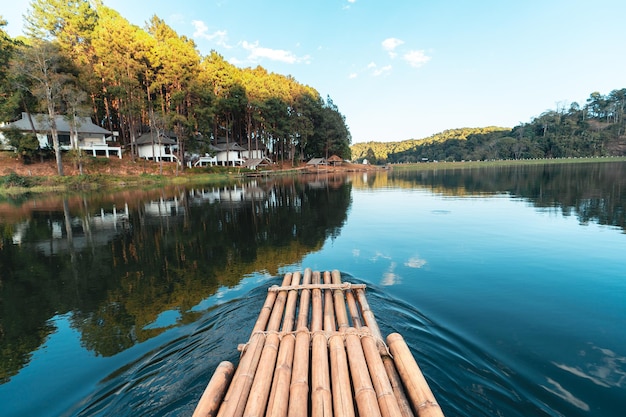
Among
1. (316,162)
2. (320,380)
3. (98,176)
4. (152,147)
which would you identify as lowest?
(320,380)

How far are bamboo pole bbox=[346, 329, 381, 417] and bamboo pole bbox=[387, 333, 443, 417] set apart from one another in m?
0.48

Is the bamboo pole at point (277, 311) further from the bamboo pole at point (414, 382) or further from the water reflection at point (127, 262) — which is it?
the water reflection at point (127, 262)

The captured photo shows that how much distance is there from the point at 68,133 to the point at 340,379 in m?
65.1

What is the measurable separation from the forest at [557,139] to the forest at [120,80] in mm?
87100

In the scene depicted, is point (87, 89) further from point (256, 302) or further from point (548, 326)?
point (548, 326)

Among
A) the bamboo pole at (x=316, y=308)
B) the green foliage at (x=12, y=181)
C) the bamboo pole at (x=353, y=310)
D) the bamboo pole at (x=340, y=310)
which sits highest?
the green foliage at (x=12, y=181)

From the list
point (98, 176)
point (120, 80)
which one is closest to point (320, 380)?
point (98, 176)

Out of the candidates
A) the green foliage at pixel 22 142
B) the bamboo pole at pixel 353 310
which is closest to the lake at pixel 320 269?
the bamboo pole at pixel 353 310

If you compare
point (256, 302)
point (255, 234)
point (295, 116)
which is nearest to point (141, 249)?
point (255, 234)

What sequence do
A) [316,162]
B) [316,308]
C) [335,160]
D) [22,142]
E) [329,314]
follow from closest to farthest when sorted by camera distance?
[329,314] < [316,308] < [22,142] < [316,162] < [335,160]

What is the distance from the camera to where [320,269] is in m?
10.8

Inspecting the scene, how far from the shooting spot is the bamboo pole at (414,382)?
3.37m

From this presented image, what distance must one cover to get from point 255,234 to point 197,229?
385cm

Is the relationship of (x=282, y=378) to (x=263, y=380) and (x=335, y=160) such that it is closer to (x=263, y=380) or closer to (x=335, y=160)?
(x=263, y=380)
